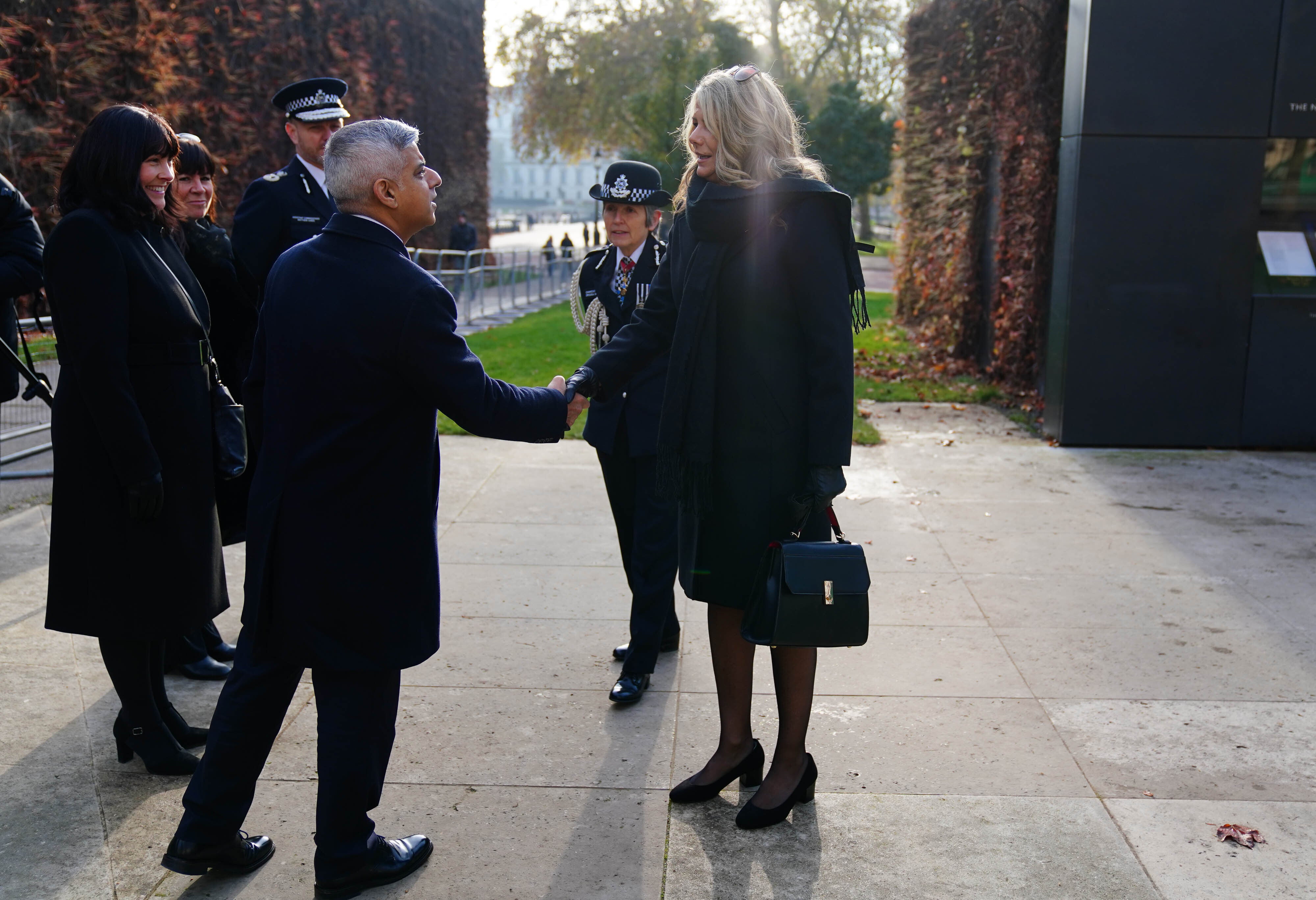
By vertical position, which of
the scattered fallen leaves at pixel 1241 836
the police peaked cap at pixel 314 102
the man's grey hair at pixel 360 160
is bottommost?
the scattered fallen leaves at pixel 1241 836

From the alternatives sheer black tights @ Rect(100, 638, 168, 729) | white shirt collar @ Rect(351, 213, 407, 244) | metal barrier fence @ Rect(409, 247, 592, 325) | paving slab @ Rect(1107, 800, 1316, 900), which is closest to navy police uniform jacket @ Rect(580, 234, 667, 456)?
white shirt collar @ Rect(351, 213, 407, 244)

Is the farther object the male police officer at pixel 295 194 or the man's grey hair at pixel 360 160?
the male police officer at pixel 295 194

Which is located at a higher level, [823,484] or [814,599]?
[823,484]

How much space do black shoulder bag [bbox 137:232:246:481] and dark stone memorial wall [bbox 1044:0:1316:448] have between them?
21.1 feet

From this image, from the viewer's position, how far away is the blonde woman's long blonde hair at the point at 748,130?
3.13m

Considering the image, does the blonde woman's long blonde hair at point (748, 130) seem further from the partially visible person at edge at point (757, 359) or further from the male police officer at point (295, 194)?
the male police officer at point (295, 194)

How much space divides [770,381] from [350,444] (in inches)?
45.3

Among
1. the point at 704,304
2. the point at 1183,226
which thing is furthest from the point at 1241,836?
the point at 1183,226

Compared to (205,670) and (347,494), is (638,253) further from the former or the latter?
(205,670)

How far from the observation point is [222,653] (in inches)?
180

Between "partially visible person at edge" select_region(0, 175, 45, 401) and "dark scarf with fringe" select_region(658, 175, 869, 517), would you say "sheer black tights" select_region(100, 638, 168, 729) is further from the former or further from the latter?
"dark scarf with fringe" select_region(658, 175, 869, 517)

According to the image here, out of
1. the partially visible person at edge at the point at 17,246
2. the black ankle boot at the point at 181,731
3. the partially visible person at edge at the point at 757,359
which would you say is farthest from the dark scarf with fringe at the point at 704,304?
the partially visible person at edge at the point at 17,246

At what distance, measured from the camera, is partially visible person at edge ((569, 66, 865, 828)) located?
10.2 feet

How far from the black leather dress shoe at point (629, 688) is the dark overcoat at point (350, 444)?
141 cm
